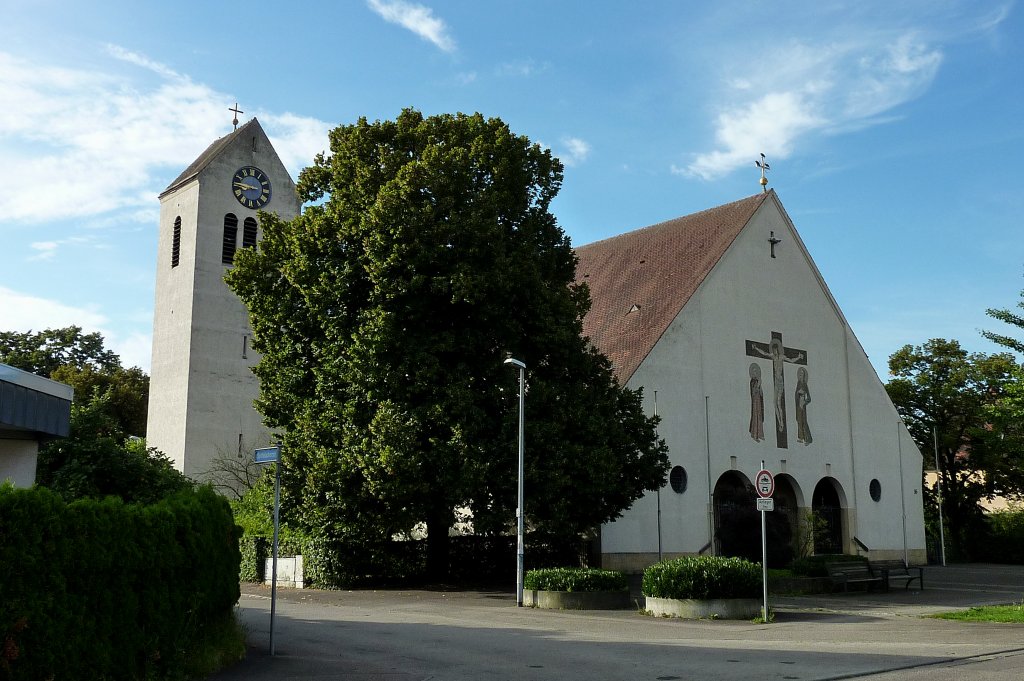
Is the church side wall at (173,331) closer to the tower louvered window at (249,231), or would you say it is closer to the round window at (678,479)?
the tower louvered window at (249,231)

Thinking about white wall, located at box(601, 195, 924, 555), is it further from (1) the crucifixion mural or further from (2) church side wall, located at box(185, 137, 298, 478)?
(2) church side wall, located at box(185, 137, 298, 478)

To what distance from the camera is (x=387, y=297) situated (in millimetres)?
24469

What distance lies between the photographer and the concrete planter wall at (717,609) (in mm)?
18656

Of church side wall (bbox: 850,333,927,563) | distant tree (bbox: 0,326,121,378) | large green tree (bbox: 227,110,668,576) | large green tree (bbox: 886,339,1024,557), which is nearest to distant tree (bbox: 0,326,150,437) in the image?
distant tree (bbox: 0,326,121,378)

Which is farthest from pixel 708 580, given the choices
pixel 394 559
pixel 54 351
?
pixel 54 351

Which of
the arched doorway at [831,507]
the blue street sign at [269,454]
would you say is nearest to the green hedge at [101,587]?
the blue street sign at [269,454]

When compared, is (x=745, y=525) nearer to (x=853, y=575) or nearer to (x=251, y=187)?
(x=853, y=575)

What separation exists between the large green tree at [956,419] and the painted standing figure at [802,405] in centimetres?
1192

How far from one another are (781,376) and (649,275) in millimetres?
6700

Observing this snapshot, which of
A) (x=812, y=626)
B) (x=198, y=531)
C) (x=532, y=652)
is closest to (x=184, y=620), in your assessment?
(x=198, y=531)

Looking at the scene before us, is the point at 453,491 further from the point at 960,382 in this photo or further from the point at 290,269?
the point at 960,382

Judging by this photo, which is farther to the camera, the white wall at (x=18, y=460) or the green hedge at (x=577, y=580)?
the green hedge at (x=577, y=580)

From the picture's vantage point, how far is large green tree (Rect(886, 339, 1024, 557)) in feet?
162

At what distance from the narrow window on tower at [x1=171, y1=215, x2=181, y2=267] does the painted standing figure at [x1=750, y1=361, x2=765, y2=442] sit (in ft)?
79.7
